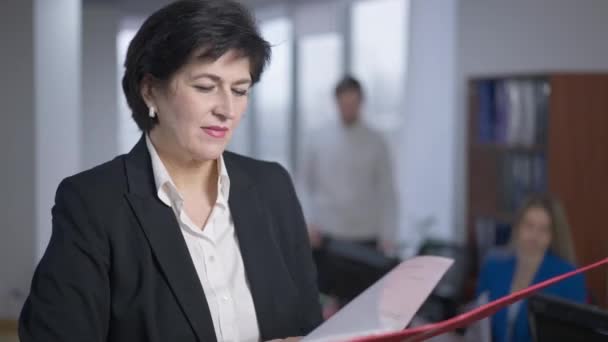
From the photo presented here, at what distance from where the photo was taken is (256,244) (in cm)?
156

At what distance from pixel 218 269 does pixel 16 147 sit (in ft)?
5.36

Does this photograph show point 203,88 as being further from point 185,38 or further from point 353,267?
point 353,267

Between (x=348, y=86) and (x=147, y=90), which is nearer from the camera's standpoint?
(x=147, y=90)

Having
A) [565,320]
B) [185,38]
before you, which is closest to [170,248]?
[185,38]

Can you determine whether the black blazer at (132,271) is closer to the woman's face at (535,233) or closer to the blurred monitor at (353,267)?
the blurred monitor at (353,267)

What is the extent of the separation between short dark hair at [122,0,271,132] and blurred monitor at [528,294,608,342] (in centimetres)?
89

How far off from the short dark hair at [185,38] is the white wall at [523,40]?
3.97 metres

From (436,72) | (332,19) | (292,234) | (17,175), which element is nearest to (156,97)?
(292,234)

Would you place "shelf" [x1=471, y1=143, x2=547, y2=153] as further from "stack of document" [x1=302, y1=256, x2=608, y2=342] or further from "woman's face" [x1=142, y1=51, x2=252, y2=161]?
"woman's face" [x1=142, y1=51, x2=252, y2=161]

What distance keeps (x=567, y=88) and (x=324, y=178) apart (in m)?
1.64

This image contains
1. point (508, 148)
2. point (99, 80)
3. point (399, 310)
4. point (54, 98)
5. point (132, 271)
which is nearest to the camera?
point (399, 310)

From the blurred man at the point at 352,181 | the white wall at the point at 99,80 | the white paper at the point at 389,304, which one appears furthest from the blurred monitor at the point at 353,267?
the white wall at the point at 99,80

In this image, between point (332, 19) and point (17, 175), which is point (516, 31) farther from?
point (17, 175)

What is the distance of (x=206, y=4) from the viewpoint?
4.71 feet
